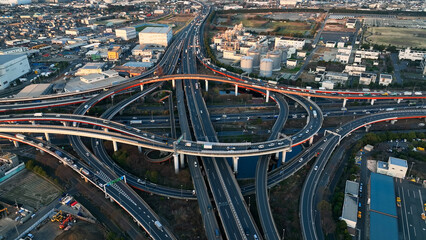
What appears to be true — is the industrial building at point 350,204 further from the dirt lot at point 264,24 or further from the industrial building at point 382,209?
the dirt lot at point 264,24

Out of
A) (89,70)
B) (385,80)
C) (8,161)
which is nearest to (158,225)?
(8,161)

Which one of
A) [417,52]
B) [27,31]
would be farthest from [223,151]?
[27,31]

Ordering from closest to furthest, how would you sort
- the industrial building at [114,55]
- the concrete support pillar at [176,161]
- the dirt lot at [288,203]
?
the dirt lot at [288,203], the concrete support pillar at [176,161], the industrial building at [114,55]

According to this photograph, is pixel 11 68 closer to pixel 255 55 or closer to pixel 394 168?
pixel 255 55

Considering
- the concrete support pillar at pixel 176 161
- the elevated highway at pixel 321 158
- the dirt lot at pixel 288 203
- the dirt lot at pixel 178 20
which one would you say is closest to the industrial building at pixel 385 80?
the elevated highway at pixel 321 158

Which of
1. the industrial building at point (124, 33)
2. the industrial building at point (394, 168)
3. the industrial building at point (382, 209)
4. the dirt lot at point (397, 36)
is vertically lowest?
the industrial building at point (382, 209)

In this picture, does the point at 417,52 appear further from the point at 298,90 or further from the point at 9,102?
the point at 9,102
